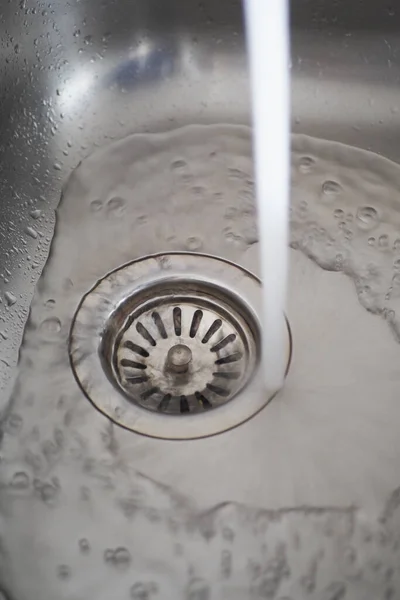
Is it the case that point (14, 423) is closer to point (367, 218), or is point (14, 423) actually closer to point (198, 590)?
point (198, 590)

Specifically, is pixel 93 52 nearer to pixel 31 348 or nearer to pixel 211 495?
pixel 31 348

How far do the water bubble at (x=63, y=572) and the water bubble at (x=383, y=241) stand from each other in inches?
15.6

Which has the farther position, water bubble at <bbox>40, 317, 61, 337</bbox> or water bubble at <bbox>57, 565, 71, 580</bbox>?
water bubble at <bbox>40, 317, 61, 337</bbox>

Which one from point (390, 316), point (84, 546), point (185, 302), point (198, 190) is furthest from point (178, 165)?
point (84, 546)

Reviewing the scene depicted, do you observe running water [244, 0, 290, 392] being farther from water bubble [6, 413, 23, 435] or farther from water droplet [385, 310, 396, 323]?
water bubble [6, 413, 23, 435]

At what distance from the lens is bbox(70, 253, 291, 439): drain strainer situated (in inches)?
23.5

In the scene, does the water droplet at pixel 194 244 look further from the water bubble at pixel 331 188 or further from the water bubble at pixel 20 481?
the water bubble at pixel 20 481

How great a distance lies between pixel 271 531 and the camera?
0.54 meters

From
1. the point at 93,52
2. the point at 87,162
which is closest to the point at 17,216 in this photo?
the point at 87,162

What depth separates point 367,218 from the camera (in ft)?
2.25

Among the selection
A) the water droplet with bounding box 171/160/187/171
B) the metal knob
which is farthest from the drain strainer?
the water droplet with bounding box 171/160/187/171

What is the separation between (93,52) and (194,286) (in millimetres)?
284

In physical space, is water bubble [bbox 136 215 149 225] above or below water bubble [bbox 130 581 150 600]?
above

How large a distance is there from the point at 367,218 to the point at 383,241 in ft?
0.10
